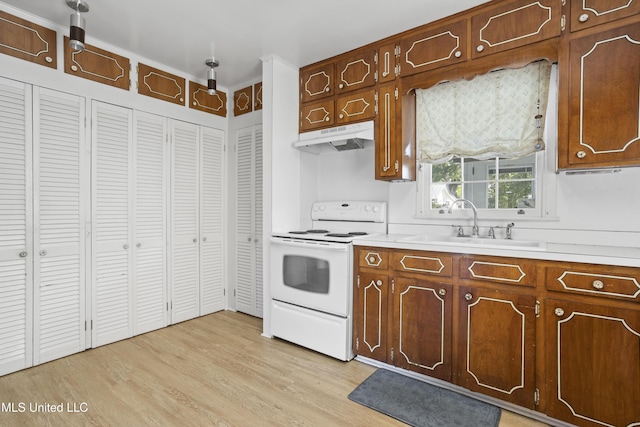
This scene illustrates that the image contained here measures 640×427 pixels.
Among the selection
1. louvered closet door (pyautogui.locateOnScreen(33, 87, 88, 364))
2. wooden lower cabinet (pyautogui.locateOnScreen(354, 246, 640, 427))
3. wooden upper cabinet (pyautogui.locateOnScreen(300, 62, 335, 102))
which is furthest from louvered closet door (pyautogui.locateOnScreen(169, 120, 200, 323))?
wooden lower cabinet (pyautogui.locateOnScreen(354, 246, 640, 427))

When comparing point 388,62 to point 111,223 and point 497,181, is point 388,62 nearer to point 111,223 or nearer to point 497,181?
point 497,181

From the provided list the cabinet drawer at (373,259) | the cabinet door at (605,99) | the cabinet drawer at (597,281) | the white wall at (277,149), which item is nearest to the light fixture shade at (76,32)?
the white wall at (277,149)

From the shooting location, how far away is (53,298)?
2.47 metres

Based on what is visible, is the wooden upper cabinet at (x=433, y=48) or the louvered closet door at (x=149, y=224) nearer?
the wooden upper cabinet at (x=433, y=48)

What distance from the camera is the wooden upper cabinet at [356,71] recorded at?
8.77 ft

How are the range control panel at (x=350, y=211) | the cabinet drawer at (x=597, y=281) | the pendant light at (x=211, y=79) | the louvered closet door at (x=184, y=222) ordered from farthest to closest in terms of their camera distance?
the louvered closet door at (x=184, y=222)
the pendant light at (x=211, y=79)
the range control panel at (x=350, y=211)
the cabinet drawer at (x=597, y=281)

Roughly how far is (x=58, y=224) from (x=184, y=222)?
107 centimetres

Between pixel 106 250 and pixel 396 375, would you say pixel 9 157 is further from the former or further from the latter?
pixel 396 375

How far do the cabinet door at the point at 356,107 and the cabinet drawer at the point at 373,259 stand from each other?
1.14 metres

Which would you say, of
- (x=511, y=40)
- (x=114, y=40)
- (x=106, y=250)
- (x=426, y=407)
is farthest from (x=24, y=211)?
(x=511, y=40)

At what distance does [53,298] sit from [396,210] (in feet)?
9.46

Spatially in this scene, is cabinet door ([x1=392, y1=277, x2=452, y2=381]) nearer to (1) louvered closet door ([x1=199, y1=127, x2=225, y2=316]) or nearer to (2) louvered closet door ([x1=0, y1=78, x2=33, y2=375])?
(1) louvered closet door ([x1=199, y1=127, x2=225, y2=316])

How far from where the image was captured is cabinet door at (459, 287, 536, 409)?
179cm

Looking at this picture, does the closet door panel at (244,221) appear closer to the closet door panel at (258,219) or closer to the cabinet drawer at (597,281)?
the closet door panel at (258,219)
